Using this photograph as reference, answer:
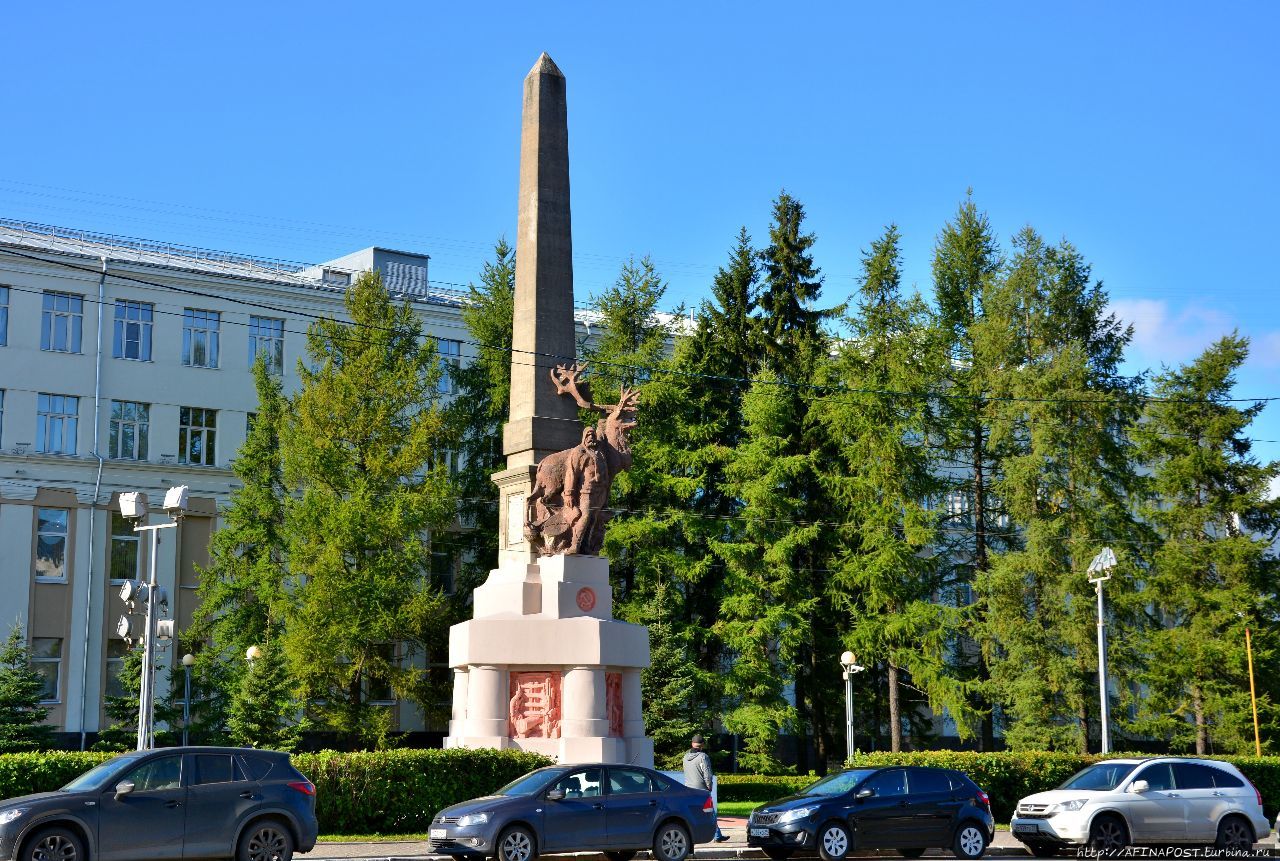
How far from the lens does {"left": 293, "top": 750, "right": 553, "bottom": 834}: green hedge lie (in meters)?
22.0

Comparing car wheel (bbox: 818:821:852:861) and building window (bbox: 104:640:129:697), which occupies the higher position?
building window (bbox: 104:640:129:697)

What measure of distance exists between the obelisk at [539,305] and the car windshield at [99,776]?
1074 cm

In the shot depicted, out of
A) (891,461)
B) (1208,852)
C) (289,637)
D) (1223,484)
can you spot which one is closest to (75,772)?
(1208,852)

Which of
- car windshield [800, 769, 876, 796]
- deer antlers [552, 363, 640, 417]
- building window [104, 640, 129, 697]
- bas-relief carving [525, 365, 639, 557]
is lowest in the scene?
car windshield [800, 769, 876, 796]

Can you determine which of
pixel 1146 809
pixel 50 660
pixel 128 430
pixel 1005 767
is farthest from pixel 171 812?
pixel 128 430

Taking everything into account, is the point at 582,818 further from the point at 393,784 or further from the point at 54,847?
the point at 54,847

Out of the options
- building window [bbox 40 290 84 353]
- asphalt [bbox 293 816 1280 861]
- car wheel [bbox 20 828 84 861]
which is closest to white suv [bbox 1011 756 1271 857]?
asphalt [bbox 293 816 1280 861]

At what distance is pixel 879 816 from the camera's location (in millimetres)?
20859

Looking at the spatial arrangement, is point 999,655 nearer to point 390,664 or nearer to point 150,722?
point 390,664

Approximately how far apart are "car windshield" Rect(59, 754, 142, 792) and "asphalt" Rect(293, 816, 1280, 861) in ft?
9.41

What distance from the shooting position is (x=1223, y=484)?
148 ft

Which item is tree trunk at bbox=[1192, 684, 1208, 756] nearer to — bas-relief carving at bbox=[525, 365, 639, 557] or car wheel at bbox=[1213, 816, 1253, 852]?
car wheel at bbox=[1213, 816, 1253, 852]

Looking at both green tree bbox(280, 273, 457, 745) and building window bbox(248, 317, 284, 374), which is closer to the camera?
green tree bbox(280, 273, 457, 745)

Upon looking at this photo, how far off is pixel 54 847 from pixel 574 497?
40.4 ft
